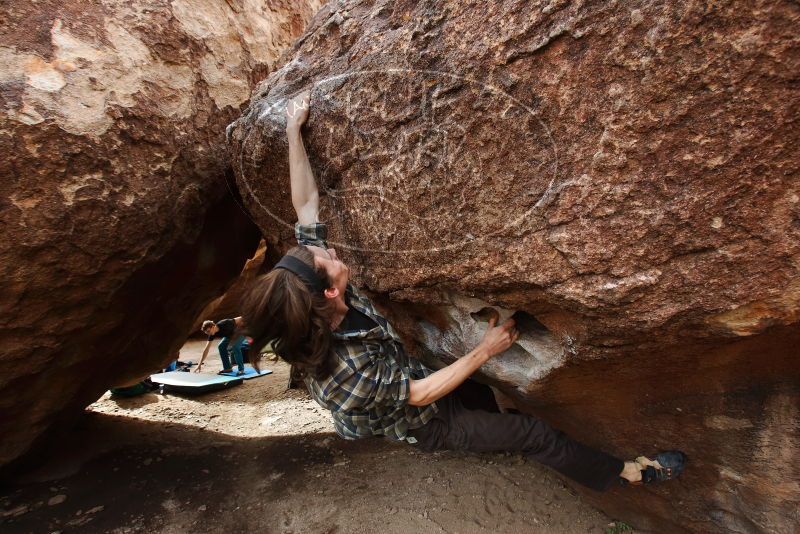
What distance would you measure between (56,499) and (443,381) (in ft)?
9.40

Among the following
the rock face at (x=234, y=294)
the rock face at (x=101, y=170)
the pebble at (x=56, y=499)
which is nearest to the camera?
the rock face at (x=101, y=170)

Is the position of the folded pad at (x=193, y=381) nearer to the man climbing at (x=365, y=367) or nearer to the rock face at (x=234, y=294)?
the rock face at (x=234, y=294)

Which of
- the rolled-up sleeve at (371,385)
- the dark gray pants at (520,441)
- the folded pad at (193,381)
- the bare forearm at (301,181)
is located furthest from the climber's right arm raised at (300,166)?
the folded pad at (193,381)

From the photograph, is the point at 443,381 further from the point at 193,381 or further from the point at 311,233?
the point at 193,381

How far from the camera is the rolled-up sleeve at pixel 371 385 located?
1901 millimetres

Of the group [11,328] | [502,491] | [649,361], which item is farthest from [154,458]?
[649,361]

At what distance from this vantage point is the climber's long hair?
1.77 meters

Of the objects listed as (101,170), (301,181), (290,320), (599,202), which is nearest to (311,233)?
(301,181)

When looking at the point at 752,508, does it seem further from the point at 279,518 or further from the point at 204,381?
the point at 204,381

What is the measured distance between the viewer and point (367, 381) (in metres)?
1.90

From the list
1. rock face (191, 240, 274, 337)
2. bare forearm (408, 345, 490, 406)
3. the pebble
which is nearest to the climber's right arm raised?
bare forearm (408, 345, 490, 406)

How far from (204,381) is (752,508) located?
500 centimetres

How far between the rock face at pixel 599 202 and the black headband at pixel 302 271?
14.9 inches

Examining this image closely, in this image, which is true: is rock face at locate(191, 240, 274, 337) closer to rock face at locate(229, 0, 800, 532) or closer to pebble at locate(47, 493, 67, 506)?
pebble at locate(47, 493, 67, 506)
